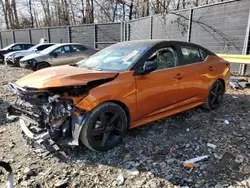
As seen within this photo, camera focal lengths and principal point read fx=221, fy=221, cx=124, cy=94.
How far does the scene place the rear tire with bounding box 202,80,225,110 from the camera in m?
4.82

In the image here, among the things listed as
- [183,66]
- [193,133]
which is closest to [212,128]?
[193,133]

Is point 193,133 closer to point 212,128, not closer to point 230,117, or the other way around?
point 212,128

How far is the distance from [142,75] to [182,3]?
1835 centimetres

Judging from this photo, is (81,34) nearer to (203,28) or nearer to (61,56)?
(61,56)

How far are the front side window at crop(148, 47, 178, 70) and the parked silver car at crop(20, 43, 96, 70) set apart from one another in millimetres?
7729

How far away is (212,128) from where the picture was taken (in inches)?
161

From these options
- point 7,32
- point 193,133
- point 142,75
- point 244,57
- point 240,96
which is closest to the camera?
point 142,75

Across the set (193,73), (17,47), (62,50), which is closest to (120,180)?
(193,73)

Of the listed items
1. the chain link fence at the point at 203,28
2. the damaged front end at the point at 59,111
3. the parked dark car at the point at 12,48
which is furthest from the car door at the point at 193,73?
the parked dark car at the point at 12,48

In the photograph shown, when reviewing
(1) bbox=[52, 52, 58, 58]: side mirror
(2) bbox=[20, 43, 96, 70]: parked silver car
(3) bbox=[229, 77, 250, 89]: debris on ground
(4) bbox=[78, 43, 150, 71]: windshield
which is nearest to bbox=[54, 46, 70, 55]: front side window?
(2) bbox=[20, 43, 96, 70]: parked silver car

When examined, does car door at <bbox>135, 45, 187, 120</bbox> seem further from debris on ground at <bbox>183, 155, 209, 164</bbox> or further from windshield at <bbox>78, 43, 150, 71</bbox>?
debris on ground at <bbox>183, 155, 209, 164</bbox>

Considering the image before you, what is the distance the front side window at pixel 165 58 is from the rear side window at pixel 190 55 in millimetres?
271

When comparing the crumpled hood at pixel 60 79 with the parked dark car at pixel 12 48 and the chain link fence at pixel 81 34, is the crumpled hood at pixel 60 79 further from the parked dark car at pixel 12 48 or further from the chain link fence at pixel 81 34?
the parked dark car at pixel 12 48

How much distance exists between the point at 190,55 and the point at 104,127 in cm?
236
